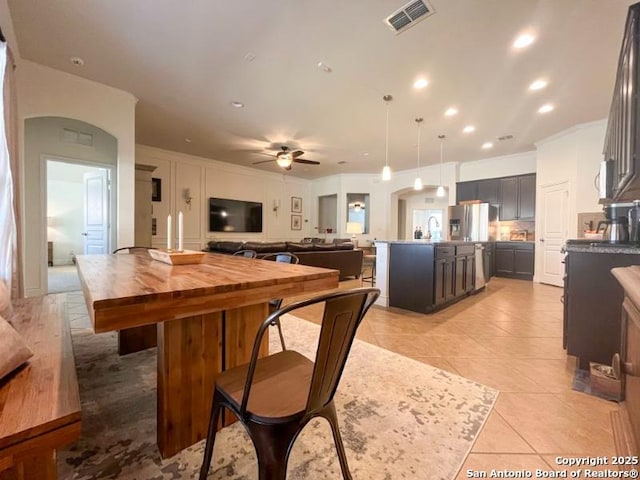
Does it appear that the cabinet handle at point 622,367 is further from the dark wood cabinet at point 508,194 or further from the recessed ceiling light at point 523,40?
the dark wood cabinet at point 508,194

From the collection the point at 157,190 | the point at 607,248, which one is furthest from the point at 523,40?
the point at 157,190

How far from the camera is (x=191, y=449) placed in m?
1.34

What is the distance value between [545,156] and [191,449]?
711 cm

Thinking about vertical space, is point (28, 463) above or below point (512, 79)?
below

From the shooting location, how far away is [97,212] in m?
4.79

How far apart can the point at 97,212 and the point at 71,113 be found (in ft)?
6.04

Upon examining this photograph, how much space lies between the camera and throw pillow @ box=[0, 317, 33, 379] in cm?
91

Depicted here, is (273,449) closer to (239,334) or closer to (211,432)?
(211,432)

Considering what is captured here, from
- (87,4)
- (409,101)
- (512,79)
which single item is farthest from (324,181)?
(87,4)

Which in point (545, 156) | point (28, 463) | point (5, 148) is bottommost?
point (28, 463)

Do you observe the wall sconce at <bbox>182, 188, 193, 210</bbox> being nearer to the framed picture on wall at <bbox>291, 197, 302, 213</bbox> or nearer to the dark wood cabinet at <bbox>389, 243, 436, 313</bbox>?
the framed picture on wall at <bbox>291, 197, 302, 213</bbox>

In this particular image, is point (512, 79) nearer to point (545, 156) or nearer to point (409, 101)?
point (409, 101)

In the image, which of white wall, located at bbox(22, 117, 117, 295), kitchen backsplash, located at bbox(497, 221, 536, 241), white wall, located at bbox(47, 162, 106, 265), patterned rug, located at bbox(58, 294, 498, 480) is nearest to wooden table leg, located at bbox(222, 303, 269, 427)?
patterned rug, located at bbox(58, 294, 498, 480)

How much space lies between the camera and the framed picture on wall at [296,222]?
9.45 m
